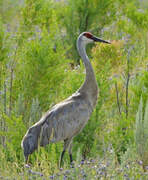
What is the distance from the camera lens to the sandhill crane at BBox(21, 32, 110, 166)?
567 centimetres

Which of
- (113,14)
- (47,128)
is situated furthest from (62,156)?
(113,14)

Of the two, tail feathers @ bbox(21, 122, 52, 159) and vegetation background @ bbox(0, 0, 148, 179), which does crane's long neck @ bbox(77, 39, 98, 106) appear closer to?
vegetation background @ bbox(0, 0, 148, 179)

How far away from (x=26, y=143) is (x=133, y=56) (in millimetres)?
2727

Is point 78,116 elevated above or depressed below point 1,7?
below

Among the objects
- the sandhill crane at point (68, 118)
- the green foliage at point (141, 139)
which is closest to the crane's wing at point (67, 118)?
the sandhill crane at point (68, 118)

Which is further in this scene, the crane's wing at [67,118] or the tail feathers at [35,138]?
the crane's wing at [67,118]

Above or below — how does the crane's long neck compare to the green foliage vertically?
above

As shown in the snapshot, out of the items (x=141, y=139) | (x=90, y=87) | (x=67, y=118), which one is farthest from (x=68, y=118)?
(x=141, y=139)

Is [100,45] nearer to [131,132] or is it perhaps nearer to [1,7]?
[131,132]

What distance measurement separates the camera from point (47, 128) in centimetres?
574

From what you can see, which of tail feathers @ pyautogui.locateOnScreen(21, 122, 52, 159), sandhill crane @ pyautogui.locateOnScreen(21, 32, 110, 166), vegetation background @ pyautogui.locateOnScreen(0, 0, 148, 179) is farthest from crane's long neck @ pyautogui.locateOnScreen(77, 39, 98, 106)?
tail feathers @ pyautogui.locateOnScreen(21, 122, 52, 159)

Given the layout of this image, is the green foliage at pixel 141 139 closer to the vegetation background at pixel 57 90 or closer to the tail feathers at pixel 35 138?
the vegetation background at pixel 57 90

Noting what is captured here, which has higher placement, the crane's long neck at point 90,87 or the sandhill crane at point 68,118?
the crane's long neck at point 90,87

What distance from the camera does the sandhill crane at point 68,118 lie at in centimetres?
567
